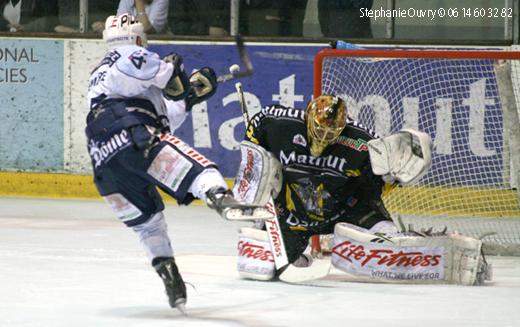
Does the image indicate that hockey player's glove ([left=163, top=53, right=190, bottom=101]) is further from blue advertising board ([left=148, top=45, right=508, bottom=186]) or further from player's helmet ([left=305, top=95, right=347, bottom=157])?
blue advertising board ([left=148, top=45, right=508, bottom=186])

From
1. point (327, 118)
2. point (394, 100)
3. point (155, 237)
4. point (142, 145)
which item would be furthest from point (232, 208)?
point (394, 100)

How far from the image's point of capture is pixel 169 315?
462 cm

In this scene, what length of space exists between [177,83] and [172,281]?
28.1 inches

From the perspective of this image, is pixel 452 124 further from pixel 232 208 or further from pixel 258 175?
pixel 232 208

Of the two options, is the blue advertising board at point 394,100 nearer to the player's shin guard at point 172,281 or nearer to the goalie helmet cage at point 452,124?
the goalie helmet cage at point 452,124

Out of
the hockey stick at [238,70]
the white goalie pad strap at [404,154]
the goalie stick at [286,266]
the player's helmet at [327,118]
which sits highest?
the hockey stick at [238,70]

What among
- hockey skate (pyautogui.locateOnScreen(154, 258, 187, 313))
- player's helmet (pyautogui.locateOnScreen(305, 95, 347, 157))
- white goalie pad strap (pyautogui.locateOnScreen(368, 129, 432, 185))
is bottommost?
hockey skate (pyautogui.locateOnScreen(154, 258, 187, 313))

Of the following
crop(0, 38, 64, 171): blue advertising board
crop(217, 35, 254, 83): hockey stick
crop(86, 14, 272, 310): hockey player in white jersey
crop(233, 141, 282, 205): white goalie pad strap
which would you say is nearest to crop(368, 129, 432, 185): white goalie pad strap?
crop(233, 141, 282, 205): white goalie pad strap

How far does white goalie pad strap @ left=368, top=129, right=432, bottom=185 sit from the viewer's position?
17.4 feet

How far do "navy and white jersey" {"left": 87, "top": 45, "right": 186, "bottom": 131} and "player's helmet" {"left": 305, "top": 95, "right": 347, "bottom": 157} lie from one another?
33.7 inches

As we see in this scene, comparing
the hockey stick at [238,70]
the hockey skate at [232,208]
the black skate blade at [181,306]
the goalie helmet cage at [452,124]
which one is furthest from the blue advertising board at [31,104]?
the hockey skate at [232,208]

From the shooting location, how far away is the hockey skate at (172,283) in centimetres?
461

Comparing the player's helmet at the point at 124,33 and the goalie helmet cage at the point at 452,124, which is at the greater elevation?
the player's helmet at the point at 124,33

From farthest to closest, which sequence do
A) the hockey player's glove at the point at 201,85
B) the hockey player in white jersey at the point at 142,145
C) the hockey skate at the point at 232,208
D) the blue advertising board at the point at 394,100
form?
1. the blue advertising board at the point at 394,100
2. the hockey player's glove at the point at 201,85
3. the hockey player in white jersey at the point at 142,145
4. the hockey skate at the point at 232,208
